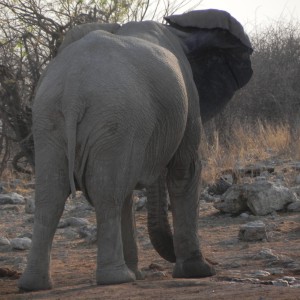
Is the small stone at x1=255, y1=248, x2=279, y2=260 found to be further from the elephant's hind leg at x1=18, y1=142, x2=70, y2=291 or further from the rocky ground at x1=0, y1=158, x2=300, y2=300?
the elephant's hind leg at x1=18, y1=142, x2=70, y2=291

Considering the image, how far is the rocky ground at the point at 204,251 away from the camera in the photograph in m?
5.85

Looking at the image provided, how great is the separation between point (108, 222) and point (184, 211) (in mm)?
1156

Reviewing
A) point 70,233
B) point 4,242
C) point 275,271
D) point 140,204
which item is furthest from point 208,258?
point 140,204

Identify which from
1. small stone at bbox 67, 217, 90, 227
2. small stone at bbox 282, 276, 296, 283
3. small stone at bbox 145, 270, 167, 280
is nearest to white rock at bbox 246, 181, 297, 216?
small stone at bbox 67, 217, 90, 227

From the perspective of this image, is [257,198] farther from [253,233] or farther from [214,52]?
[214,52]

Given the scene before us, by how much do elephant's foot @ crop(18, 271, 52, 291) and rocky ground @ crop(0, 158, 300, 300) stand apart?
0.29 feet

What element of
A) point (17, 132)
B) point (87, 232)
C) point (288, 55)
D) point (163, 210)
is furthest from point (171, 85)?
point (288, 55)

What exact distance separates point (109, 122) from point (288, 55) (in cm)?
1815

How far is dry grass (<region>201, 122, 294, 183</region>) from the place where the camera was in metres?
13.5

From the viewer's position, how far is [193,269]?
7.12m

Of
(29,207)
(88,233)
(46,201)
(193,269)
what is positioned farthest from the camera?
(29,207)

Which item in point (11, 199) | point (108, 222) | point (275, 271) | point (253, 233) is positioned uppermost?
point (11, 199)

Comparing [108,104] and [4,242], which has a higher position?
[108,104]

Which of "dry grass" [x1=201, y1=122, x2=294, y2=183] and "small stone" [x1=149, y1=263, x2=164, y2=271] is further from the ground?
"dry grass" [x1=201, y1=122, x2=294, y2=183]
